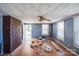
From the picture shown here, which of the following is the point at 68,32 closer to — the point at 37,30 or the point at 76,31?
the point at 76,31

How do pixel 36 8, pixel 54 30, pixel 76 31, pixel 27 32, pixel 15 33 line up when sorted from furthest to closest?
pixel 15 33
pixel 54 30
pixel 27 32
pixel 76 31
pixel 36 8

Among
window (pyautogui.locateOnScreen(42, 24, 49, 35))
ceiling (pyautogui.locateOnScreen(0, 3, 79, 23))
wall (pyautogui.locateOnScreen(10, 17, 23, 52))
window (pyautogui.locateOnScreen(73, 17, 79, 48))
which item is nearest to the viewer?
ceiling (pyautogui.locateOnScreen(0, 3, 79, 23))

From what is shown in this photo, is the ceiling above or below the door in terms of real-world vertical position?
above

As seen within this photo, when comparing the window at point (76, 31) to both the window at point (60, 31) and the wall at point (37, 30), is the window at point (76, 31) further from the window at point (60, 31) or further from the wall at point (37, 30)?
the wall at point (37, 30)

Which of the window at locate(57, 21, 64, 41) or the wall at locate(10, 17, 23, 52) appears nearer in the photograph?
the wall at locate(10, 17, 23, 52)

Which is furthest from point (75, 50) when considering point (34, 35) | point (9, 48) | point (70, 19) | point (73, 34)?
point (9, 48)

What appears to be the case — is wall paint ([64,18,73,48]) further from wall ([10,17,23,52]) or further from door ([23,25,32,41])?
wall ([10,17,23,52])

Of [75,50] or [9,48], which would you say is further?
[9,48]

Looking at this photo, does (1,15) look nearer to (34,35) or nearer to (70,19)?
(34,35)

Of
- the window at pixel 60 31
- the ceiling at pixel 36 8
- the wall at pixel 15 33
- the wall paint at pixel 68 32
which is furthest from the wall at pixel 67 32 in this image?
the wall at pixel 15 33

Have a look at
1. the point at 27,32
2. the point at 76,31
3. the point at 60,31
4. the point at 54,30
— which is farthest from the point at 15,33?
the point at 76,31

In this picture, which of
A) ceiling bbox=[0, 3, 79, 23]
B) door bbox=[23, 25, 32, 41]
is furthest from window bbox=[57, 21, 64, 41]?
door bbox=[23, 25, 32, 41]

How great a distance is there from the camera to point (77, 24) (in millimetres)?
4383

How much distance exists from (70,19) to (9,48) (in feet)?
8.62
